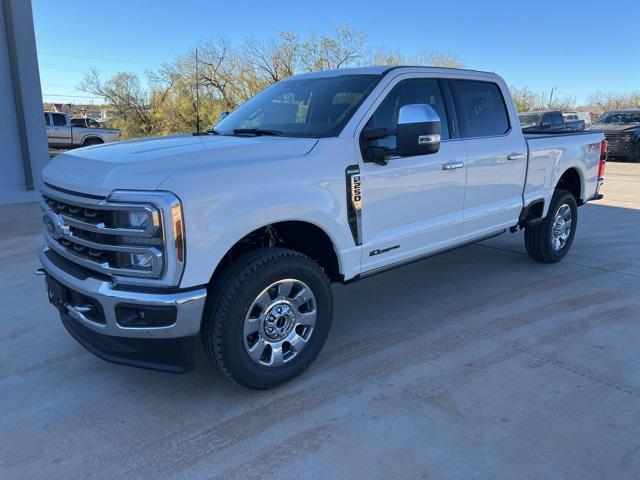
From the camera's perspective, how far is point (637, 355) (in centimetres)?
369

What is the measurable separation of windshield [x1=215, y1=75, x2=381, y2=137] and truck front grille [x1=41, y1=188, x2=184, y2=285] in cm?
136

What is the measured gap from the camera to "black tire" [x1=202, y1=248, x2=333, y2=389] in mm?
2893

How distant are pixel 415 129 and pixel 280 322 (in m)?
1.53

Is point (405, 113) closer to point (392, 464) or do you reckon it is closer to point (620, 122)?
point (392, 464)

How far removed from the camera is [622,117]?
20.6 metres

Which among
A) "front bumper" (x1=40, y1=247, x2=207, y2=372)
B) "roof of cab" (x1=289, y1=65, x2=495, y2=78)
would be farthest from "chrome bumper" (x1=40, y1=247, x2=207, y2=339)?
"roof of cab" (x1=289, y1=65, x2=495, y2=78)

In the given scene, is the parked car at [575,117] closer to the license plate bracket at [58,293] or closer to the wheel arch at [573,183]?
the wheel arch at [573,183]

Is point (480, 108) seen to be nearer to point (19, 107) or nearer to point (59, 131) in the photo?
point (19, 107)

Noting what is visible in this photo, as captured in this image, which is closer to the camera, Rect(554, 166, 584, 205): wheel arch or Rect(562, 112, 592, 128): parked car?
Rect(554, 166, 584, 205): wheel arch

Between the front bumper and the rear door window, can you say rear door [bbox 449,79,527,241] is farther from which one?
the rear door window

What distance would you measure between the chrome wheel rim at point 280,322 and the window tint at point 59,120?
858 inches

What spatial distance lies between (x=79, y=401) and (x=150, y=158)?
1.56m

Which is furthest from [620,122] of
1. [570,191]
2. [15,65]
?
[15,65]

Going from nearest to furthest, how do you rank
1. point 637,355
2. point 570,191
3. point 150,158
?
point 150,158 → point 637,355 → point 570,191
